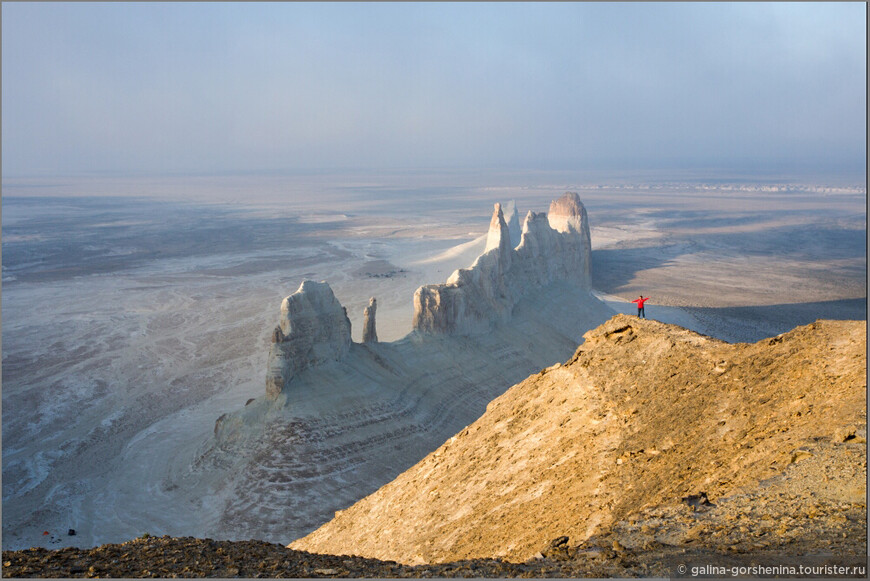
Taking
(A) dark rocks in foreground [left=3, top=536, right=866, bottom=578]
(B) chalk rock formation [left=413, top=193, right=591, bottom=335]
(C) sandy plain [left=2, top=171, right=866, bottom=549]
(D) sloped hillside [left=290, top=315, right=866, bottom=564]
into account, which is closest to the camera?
(A) dark rocks in foreground [left=3, top=536, right=866, bottom=578]

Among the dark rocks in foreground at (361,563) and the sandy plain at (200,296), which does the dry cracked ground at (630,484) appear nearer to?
the dark rocks in foreground at (361,563)

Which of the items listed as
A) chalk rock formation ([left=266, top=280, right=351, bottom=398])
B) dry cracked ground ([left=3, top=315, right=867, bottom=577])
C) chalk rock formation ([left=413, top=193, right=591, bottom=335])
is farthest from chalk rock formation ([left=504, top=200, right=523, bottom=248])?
dry cracked ground ([left=3, top=315, right=867, bottom=577])

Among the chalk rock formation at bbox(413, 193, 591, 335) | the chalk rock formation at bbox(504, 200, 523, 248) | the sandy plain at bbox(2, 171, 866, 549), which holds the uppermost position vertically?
the chalk rock formation at bbox(504, 200, 523, 248)

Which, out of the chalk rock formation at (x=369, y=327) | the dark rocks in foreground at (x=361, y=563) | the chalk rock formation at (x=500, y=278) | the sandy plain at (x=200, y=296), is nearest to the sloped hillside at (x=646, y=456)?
the dark rocks in foreground at (x=361, y=563)

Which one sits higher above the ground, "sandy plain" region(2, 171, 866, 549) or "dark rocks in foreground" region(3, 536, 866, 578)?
"dark rocks in foreground" region(3, 536, 866, 578)

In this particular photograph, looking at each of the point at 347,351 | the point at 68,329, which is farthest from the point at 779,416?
the point at 68,329

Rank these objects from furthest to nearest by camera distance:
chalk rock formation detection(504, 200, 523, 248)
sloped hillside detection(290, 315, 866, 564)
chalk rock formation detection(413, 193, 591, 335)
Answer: chalk rock formation detection(504, 200, 523, 248) < chalk rock formation detection(413, 193, 591, 335) < sloped hillside detection(290, 315, 866, 564)

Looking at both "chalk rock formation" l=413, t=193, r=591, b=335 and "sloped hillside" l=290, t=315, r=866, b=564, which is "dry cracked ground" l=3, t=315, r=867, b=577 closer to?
"sloped hillside" l=290, t=315, r=866, b=564
